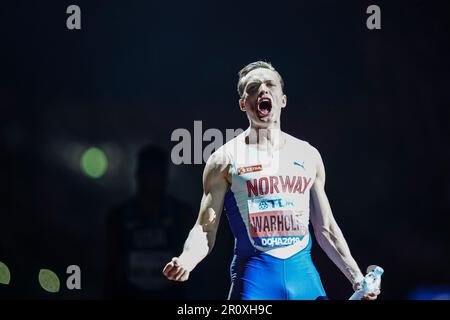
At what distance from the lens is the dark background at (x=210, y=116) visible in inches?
158

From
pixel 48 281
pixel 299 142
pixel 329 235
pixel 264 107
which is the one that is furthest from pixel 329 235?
pixel 48 281

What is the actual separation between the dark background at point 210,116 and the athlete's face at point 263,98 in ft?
0.78

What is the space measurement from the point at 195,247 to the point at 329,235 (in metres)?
0.78

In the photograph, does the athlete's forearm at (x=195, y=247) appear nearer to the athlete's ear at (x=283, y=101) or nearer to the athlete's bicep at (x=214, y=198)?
the athlete's bicep at (x=214, y=198)

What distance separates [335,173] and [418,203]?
57 cm

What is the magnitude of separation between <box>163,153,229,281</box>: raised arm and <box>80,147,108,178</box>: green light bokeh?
0.71 meters

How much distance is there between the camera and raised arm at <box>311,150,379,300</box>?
144 inches

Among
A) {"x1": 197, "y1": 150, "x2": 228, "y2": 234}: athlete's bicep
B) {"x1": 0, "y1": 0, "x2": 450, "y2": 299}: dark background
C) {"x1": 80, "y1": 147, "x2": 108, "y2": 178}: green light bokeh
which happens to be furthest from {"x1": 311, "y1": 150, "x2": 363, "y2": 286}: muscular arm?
{"x1": 80, "y1": 147, "x2": 108, "y2": 178}: green light bokeh

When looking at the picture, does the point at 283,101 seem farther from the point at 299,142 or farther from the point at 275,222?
the point at 275,222

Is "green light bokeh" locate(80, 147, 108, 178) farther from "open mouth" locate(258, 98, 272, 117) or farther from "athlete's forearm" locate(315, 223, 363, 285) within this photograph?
"athlete's forearm" locate(315, 223, 363, 285)

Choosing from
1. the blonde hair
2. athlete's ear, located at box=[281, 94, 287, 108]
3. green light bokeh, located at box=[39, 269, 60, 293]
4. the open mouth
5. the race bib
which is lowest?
green light bokeh, located at box=[39, 269, 60, 293]

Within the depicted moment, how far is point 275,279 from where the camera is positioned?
3.43 meters

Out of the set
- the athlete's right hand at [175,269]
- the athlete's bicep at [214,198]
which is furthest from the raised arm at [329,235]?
the athlete's right hand at [175,269]
